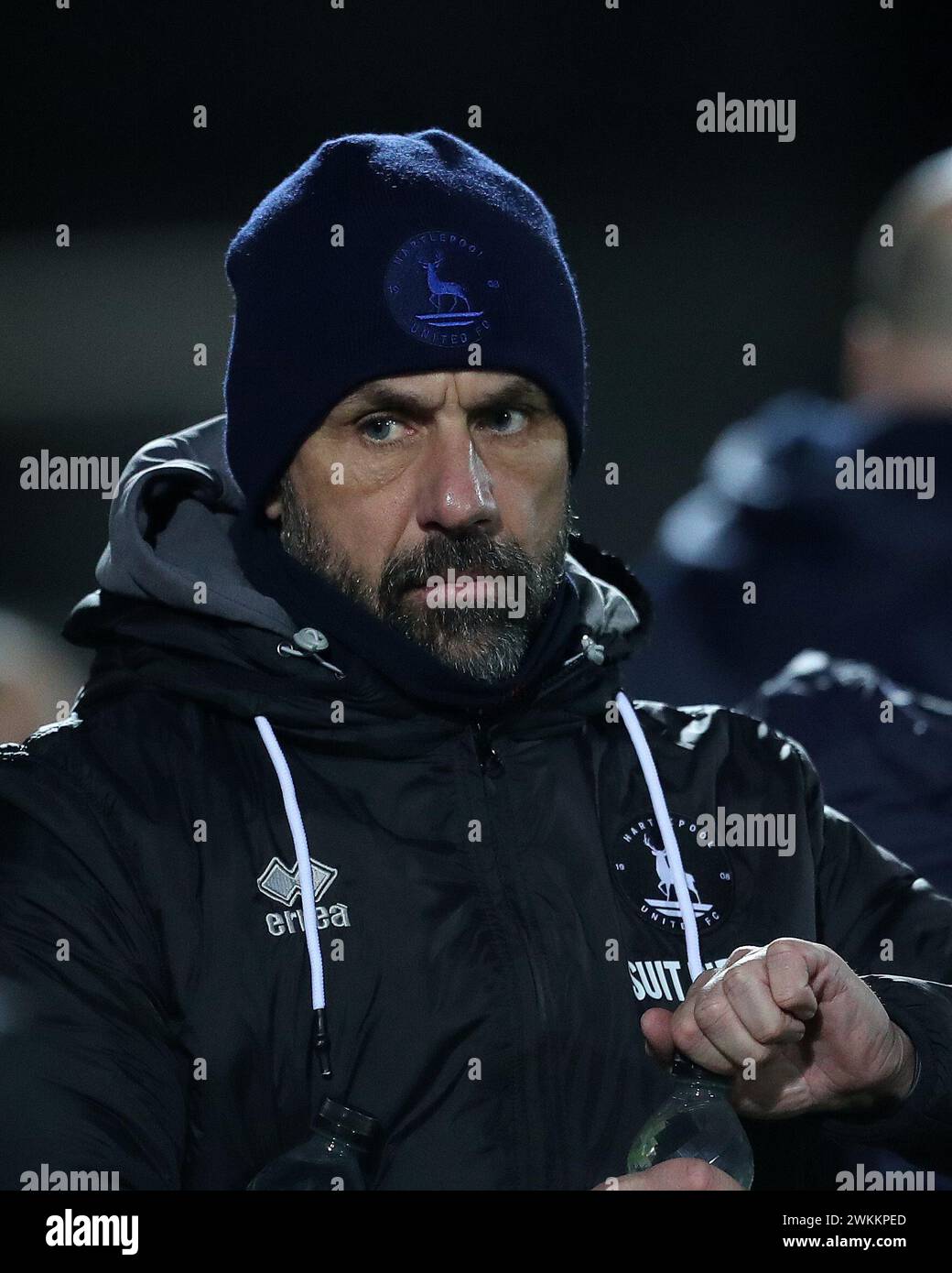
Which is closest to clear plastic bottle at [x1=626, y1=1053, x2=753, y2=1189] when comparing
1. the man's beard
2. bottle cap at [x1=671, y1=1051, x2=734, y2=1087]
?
bottle cap at [x1=671, y1=1051, x2=734, y2=1087]


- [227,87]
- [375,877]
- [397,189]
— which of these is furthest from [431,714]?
[227,87]

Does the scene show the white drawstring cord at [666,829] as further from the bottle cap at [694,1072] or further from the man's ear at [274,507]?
the man's ear at [274,507]

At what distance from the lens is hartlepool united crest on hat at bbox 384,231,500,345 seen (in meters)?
1.62

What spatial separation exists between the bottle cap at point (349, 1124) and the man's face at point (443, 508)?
375 millimetres

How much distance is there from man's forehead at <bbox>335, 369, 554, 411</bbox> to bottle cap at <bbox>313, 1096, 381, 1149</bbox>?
58 cm

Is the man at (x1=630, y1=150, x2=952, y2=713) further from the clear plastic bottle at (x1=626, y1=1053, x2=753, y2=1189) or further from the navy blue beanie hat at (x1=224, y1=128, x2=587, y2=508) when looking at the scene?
the clear plastic bottle at (x1=626, y1=1053, x2=753, y2=1189)

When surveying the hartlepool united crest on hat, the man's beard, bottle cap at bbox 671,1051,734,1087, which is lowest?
bottle cap at bbox 671,1051,734,1087

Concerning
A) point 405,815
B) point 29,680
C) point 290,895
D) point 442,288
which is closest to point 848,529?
point 29,680

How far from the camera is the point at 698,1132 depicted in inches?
55.1

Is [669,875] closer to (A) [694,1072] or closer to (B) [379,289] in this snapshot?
(A) [694,1072]

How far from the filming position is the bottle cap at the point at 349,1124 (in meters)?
1.42

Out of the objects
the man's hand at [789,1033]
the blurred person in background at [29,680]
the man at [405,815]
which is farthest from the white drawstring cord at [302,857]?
the blurred person in background at [29,680]

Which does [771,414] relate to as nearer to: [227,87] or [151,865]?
[227,87]
